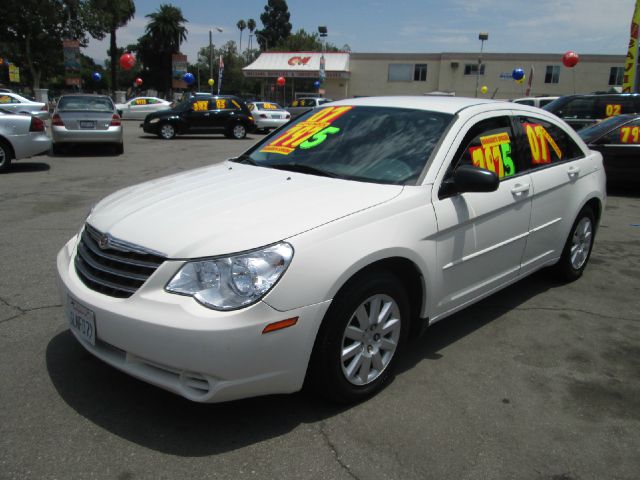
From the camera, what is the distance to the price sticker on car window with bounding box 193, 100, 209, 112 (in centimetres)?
2049

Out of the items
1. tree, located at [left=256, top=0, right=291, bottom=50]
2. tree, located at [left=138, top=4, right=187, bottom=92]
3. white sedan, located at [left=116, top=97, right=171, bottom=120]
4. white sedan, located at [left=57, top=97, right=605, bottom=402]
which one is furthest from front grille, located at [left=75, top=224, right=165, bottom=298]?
tree, located at [left=256, top=0, right=291, bottom=50]

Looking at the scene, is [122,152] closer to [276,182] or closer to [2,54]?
[276,182]

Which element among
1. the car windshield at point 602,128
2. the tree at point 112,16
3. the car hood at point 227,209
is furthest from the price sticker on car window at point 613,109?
the tree at point 112,16

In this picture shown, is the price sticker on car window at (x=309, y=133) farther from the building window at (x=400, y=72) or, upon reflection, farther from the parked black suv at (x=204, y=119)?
the building window at (x=400, y=72)

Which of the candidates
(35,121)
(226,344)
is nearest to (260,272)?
(226,344)

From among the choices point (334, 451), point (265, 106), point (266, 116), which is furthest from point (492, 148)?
point (265, 106)

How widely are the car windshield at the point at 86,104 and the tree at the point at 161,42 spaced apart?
56.5 meters

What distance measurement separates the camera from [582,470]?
2521 millimetres

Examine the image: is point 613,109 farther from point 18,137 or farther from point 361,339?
point 18,137

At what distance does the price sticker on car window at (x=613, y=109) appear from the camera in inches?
513

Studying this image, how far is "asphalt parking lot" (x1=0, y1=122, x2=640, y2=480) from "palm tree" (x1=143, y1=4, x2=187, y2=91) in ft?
222

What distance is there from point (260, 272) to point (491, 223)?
5.91 feet

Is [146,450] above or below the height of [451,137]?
below

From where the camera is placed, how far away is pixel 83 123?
43.8 feet
